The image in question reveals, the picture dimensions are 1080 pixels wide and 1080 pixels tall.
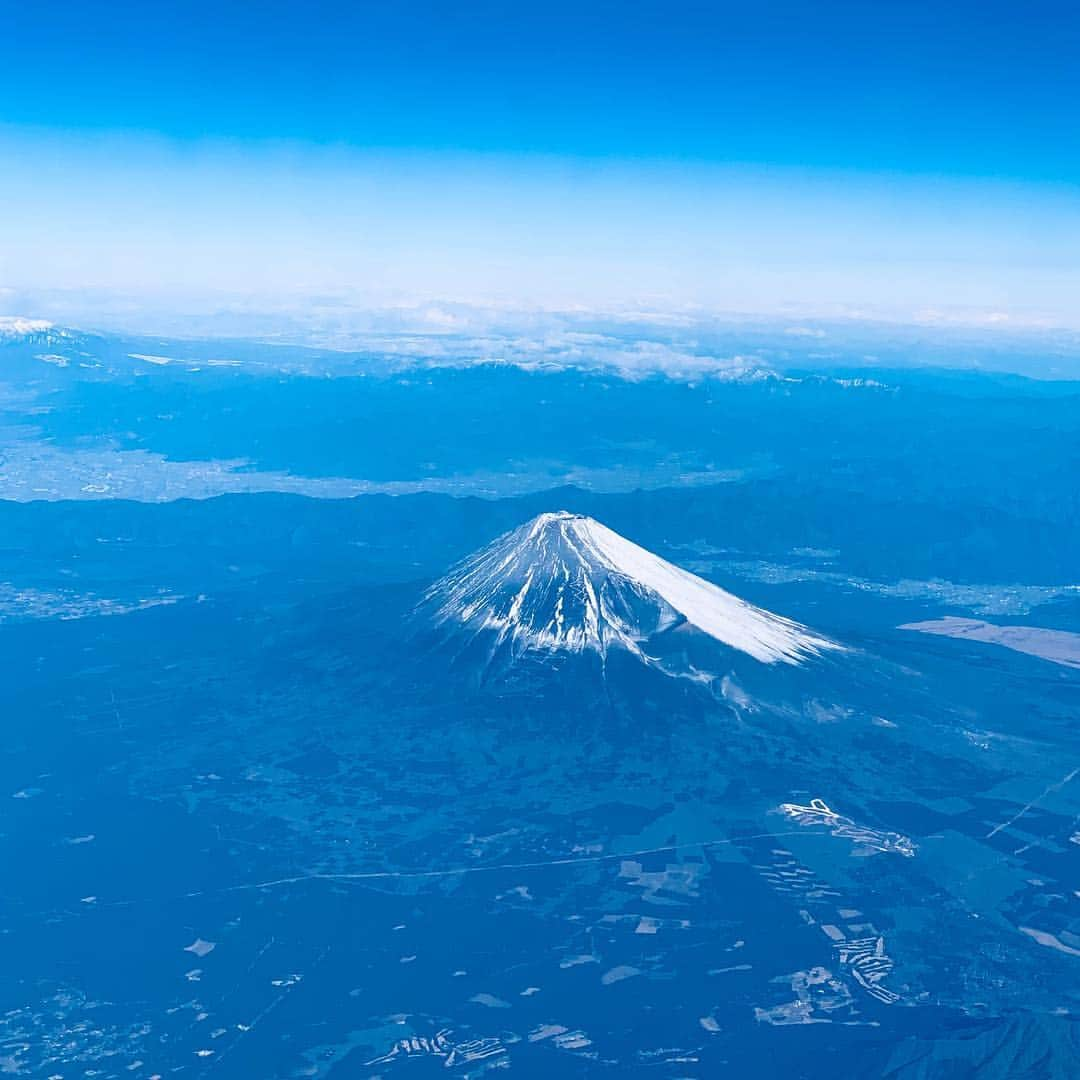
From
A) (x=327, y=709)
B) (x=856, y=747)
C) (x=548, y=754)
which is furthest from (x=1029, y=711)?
(x=327, y=709)

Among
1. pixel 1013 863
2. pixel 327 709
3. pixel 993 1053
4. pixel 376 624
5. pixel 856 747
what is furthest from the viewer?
pixel 376 624

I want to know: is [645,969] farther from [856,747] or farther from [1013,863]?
[856,747]

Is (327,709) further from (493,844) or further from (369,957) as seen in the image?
(369,957)

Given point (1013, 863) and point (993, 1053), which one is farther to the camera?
point (1013, 863)

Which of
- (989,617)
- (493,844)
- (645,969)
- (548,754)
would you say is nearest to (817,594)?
(989,617)

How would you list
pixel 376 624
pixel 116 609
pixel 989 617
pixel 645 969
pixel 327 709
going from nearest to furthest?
pixel 645 969, pixel 327 709, pixel 376 624, pixel 116 609, pixel 989 617

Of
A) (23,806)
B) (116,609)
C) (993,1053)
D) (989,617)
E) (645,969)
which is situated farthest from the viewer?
(989,617)

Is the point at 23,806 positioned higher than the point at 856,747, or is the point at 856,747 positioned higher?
the point at 856,747
